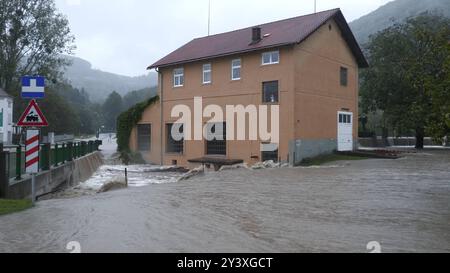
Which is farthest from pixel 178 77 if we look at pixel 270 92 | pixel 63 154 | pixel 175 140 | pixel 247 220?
pixel 247 220

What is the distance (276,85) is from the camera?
28047 millimetres

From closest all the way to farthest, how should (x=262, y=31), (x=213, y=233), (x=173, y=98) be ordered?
(x=213, y=233) → (x=262, y=31) → (x=173, y=98)

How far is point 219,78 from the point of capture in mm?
31344

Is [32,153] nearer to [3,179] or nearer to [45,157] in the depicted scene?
[3,179]

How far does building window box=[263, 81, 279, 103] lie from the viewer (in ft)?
92.0

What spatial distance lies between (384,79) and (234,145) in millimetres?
16346

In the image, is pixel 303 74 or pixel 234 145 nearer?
pixel 303 74

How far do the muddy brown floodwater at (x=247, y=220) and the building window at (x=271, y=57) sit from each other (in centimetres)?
1458

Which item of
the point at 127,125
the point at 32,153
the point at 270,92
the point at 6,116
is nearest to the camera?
the point at 32,153

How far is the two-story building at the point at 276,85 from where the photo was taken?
27.4 m

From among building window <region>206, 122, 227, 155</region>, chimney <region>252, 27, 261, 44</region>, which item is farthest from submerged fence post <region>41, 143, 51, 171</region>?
chimney <region>252, 27, 261, 44</region>

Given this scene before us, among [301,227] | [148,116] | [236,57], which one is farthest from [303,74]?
[301,227]

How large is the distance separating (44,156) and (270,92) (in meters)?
14.9
